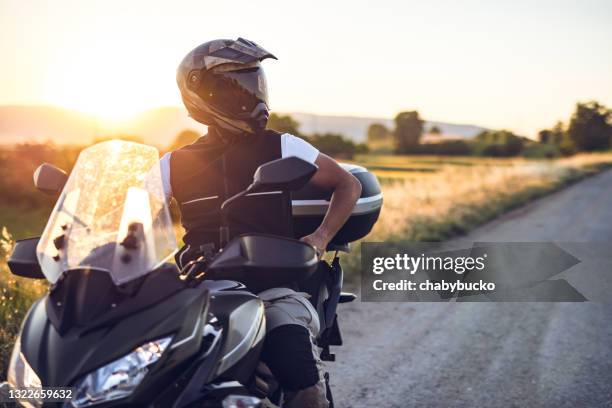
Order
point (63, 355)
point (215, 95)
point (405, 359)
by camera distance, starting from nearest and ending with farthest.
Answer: point (63, 355) < point (215, 95) < point (405, 359)

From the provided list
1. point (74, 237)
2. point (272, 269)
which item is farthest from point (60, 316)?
point (272, 269)

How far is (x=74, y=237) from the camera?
1.89 metres

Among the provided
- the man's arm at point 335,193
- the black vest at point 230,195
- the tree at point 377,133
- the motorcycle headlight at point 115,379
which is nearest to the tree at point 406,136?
the tree at point 377,133

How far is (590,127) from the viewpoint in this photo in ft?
251

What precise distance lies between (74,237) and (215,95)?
3.43 ft

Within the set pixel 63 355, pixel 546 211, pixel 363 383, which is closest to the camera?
pixel 63 355

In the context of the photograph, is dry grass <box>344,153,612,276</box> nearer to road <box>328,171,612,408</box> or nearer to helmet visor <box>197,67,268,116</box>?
road <box>328,171,612,408</box>

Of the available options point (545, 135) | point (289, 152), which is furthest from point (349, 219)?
point (545, 135)

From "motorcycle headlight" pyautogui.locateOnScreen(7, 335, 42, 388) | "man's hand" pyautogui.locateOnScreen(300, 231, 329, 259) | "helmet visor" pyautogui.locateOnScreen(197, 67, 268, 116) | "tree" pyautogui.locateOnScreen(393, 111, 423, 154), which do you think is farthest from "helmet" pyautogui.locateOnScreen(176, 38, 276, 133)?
"tree" pyautogui.locateOnScreen(393, 111, 423, 154)

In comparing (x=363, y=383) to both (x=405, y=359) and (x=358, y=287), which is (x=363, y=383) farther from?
(x=358, y=287)

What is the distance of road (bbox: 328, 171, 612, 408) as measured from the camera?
4395 millimetres

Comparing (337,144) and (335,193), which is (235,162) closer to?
(335,193)

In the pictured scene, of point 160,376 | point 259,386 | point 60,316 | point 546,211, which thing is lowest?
point 546,211

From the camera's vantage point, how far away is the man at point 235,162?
8.29 ft
